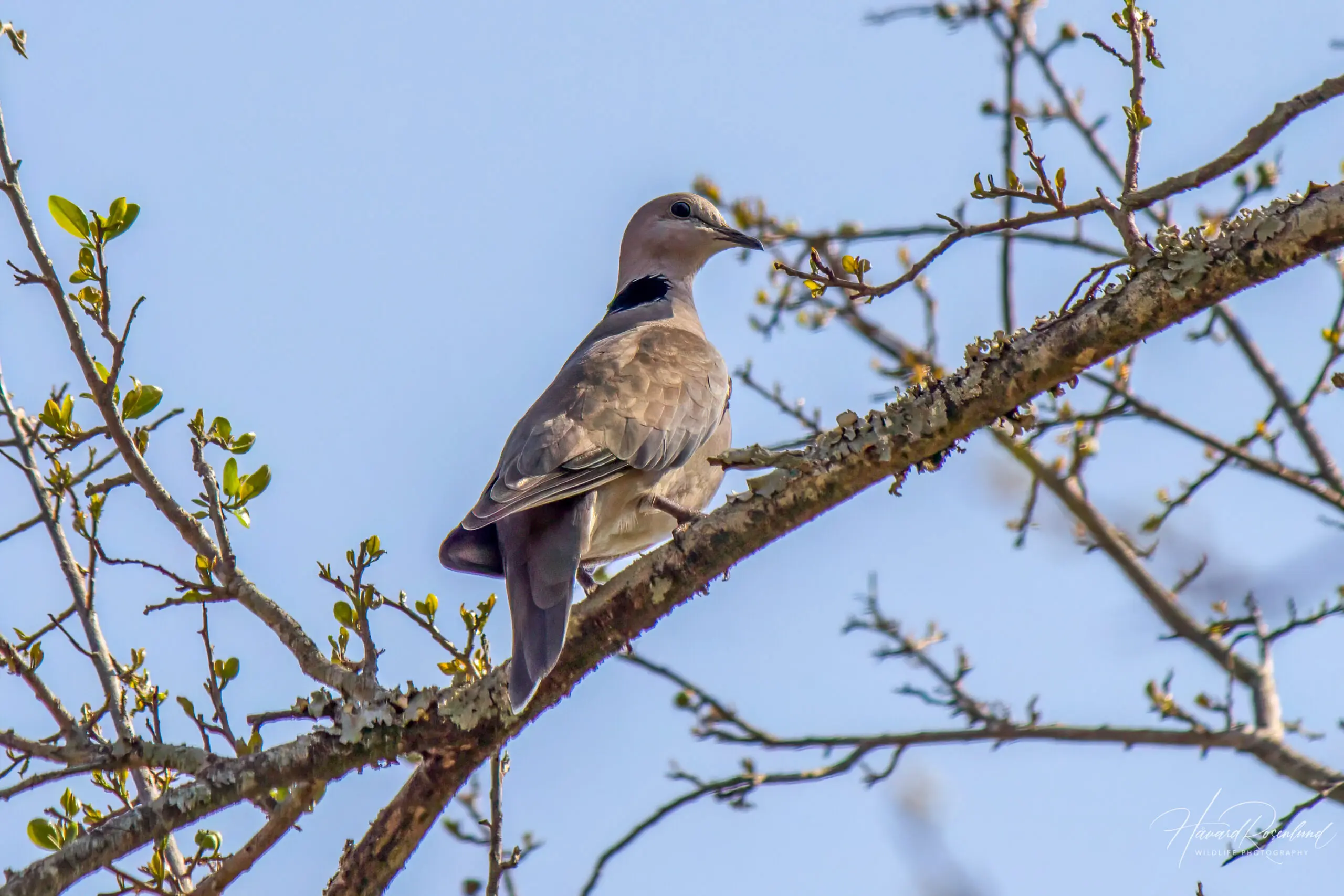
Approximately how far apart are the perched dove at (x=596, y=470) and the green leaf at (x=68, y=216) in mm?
1127

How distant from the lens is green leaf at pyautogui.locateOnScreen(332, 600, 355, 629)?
3.33m

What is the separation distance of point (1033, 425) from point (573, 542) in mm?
1355

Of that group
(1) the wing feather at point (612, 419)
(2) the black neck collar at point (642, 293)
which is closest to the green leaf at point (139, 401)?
(1) the wing feather at point (612, 419)

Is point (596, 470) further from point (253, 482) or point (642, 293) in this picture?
point (642, 293)

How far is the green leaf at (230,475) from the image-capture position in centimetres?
340

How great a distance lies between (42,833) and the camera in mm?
3178

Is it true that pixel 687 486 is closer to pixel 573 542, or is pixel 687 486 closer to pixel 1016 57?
pixel 573 542

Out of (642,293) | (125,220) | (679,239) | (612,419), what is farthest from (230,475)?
(679,239)

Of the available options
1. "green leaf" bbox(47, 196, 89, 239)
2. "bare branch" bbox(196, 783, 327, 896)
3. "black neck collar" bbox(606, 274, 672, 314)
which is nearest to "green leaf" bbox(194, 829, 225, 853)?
"bare branch" bbox(196, 783, 327, 896)

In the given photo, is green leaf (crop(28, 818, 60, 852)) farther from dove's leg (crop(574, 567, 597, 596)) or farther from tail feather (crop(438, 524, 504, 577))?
dove's leg (crop(574, 567, 597, 596))

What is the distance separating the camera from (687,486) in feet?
14.8

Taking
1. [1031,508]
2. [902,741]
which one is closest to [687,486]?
[902,741]

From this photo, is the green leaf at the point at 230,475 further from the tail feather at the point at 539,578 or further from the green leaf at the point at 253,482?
the tail feather at the point at 539,578

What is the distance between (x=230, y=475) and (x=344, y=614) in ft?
1.44
